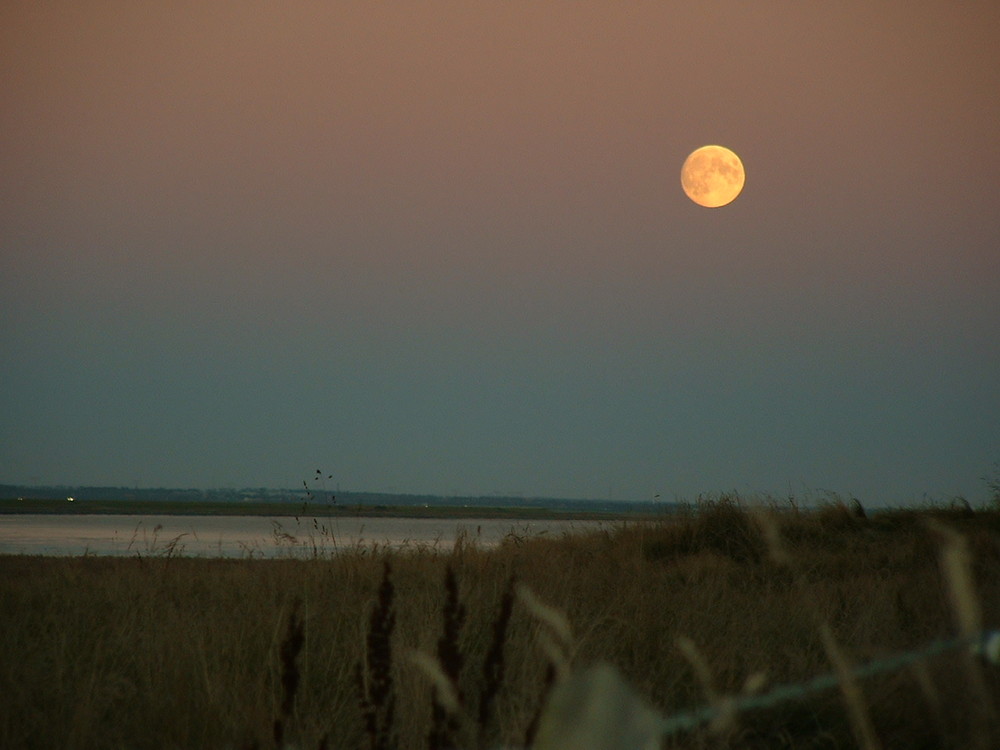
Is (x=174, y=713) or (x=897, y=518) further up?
(x=897, y=518)

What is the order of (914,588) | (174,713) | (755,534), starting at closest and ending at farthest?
(174,713) < (914,588) < (755,534)

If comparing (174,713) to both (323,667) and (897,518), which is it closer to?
(323,667)

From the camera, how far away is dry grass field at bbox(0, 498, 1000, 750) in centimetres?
289

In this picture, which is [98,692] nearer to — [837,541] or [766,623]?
[766,623]

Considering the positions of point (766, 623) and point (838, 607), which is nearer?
point (766, 623)

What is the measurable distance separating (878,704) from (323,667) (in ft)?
9.59

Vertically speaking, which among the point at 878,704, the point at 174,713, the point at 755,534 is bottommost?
the point at 174,713

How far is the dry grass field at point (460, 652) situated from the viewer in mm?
2887

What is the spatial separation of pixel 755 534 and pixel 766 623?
21.1 ft

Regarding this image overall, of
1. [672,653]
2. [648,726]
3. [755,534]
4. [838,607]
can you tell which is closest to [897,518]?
[755,534]

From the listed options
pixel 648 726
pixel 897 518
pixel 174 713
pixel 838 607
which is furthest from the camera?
pixel 897 518

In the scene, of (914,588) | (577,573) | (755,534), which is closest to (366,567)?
(577,573)

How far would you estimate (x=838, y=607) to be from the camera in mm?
6383

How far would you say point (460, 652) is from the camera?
4863 millimetres
